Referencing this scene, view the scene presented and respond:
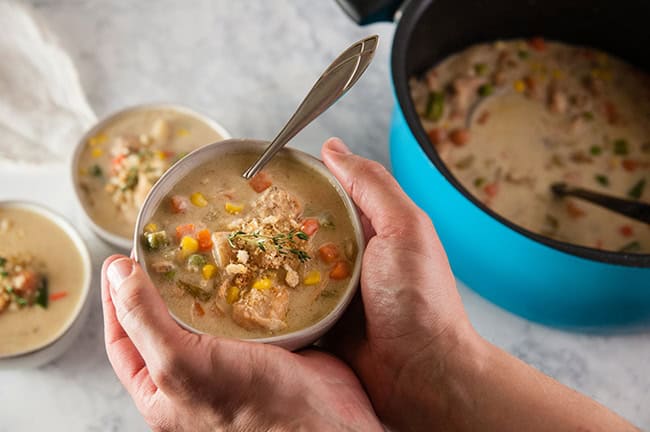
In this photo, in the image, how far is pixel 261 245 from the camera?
1.56 m

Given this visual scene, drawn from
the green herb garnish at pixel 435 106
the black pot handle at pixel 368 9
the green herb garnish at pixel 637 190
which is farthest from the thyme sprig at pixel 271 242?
the green herb garnish at pixel 637 190

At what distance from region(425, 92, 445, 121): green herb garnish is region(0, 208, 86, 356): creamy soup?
131 cm

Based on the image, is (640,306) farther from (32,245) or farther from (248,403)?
(32,245)

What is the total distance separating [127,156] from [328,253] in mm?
1075

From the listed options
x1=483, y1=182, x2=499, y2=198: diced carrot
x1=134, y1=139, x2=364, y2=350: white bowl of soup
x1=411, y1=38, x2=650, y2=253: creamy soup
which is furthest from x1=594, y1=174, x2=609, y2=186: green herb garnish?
x1=134, y1=139, x2=364, y2=350: white bowl of soup

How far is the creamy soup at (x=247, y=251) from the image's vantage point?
154 cm

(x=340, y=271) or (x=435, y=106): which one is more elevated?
(x=340, y=271)

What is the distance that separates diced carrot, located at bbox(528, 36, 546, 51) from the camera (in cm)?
295

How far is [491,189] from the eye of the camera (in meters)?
2.51

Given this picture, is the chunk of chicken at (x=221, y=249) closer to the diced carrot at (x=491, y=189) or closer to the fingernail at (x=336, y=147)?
the fingernail at (x=336, y=147)

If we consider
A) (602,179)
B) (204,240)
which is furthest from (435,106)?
(204,240)

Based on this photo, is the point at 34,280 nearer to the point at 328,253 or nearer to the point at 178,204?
the point at 178,204

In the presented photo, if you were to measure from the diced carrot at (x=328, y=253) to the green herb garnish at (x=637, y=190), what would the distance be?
1429 mm

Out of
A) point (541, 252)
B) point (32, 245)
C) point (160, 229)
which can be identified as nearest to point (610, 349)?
point (541, 252)
